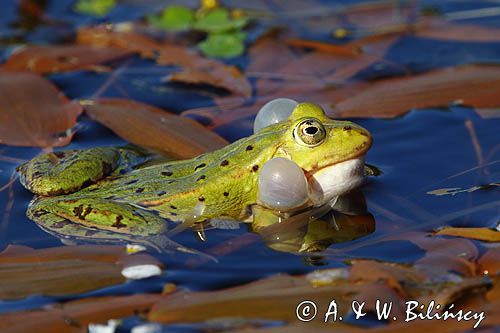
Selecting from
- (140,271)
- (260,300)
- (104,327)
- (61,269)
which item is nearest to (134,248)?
(140,271)

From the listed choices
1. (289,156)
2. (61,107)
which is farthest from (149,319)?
(61,107)

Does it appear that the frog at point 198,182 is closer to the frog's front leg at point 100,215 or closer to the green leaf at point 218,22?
the frog's front leg at point 100,215

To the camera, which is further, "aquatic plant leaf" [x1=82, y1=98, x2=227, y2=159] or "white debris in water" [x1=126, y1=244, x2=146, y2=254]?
"aquatic plant leaf" [x1=82, y1=98, x2=227, y2=159]

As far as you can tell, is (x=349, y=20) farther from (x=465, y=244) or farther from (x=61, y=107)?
(x=465, y=244)

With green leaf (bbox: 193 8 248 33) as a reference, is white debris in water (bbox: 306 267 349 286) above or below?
below

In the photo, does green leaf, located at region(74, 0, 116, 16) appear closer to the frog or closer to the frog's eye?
the frog

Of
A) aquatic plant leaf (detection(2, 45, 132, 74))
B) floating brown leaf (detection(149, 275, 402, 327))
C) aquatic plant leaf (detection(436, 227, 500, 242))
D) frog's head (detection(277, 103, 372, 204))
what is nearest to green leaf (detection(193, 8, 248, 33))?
aquatic plant leaf (detection(2, 45, 132, 74))
